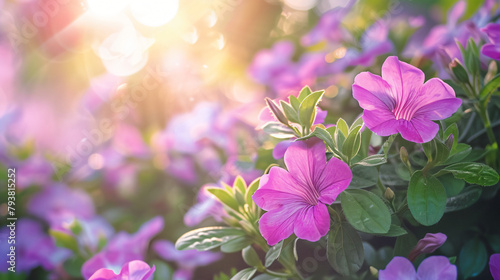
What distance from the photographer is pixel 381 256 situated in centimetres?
65

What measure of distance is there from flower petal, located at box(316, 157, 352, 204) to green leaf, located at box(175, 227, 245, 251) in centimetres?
17

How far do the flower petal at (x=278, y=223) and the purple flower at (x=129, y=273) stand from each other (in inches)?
6.5

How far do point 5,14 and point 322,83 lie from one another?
4.36 ft

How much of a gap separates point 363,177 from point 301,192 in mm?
88

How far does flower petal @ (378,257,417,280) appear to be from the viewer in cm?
52

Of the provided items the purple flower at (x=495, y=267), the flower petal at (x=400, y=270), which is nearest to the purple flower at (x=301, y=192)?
the flower petal at (x=400, y=270)

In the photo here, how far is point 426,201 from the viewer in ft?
1.71

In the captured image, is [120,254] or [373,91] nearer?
[373,91]

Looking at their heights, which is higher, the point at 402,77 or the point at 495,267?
the point at 402,77

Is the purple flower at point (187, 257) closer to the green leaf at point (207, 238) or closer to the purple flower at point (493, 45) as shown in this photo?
the green leaf at point (207, 238)

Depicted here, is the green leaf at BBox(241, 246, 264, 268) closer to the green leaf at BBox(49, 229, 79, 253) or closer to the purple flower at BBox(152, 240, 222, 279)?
the purple flower at BBox(152, 240, 222, 279)

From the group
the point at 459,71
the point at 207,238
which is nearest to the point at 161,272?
the point at 207,238

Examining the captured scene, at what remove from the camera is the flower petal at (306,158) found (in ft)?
1.68

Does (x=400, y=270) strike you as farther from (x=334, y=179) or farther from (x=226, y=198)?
(x=226, y=198)
